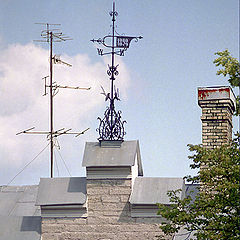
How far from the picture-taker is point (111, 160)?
19.0 m

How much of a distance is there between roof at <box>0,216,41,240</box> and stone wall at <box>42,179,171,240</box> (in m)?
0.88

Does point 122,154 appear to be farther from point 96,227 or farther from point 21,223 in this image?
point 21,223

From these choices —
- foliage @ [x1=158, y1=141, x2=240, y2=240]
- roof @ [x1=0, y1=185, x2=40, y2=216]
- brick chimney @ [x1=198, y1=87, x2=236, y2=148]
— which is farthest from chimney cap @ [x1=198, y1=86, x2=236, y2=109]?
roof @ [x1=0, y1=185, x2=40, y2=216]

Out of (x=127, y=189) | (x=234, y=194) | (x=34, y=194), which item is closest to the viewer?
(x=234, y=194)

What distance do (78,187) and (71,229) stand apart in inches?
45.7

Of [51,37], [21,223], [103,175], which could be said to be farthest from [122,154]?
[51,37]

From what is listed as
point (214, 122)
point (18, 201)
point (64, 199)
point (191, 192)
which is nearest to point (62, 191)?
point (64, 199)

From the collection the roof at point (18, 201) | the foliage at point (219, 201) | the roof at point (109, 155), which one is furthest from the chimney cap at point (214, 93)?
the roof at point (18, 201)

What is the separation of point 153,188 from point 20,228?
154 inches

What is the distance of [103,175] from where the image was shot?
1900cm

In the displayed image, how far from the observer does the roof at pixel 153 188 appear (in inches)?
739

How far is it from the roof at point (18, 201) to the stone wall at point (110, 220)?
9.23 ft

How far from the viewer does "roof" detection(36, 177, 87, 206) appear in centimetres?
1916

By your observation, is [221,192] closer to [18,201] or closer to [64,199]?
[64,199]
